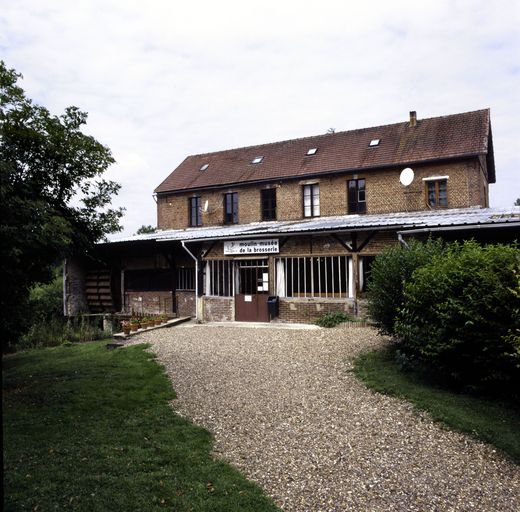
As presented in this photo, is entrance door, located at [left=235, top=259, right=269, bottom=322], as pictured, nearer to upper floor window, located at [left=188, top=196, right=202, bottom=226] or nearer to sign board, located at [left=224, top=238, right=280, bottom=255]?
sign board, located at [left=224, top=238, right=280, bottom=255]

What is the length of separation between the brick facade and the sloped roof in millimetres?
453

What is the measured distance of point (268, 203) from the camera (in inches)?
966

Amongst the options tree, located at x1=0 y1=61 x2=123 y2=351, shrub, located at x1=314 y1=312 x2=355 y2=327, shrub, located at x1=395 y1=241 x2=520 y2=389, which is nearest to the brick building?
shrub, located at x1=314 y1=312 x2=355 y2=327

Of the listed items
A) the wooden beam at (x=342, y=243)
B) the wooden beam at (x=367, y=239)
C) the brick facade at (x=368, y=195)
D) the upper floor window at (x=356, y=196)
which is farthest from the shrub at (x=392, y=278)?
the upper floor window at (x=356, y=196)

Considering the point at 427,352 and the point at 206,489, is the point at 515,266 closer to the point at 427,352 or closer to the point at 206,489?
the point at 427,352

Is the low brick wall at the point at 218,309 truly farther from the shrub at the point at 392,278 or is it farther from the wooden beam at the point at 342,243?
the shrub at the point at 392,278

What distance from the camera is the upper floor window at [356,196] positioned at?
2202cm

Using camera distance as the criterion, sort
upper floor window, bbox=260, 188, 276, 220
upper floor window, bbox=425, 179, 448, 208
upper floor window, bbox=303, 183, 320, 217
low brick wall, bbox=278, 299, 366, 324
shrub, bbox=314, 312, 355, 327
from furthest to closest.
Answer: upper floor window, bbox=260, 188, 276, 220 < upper floor window, bbox=303, 183, 320, 217 < upper floor window, bbox=425, 179, 448, 208 < low brick wall, bbox=278, 299, 366, 324 < shrub, bbox=314, 312, 355, 327

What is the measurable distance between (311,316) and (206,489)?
449 inches

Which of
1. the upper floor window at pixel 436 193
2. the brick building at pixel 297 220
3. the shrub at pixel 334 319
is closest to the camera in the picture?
the shrub at pixel 334 319

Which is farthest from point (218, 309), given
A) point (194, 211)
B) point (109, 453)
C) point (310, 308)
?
point (109, 453)

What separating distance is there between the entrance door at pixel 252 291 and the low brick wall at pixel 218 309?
27 cm

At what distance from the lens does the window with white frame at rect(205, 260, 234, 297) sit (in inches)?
707

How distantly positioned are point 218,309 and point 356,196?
29.6 ft
